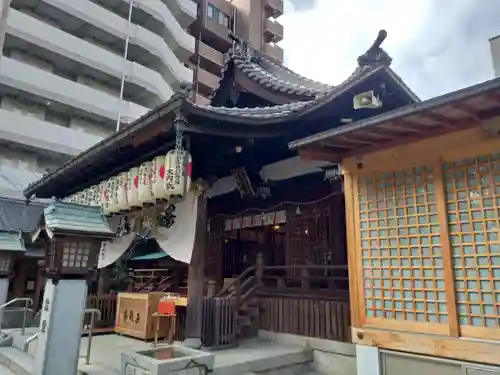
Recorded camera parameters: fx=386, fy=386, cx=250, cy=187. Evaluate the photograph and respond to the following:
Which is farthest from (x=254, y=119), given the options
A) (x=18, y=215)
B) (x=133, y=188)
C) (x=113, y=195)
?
(x=18, y=215)

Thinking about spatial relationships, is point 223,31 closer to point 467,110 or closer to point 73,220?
point 73,220

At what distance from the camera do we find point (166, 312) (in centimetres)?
823

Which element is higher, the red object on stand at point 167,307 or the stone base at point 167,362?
the red object on stand at point 167,307

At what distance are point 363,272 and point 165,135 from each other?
467 centimetres

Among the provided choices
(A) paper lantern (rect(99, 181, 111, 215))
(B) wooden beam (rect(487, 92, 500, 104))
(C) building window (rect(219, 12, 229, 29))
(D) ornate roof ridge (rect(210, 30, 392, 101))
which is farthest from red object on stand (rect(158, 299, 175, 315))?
(C) building window (rect(219, 12, 229, 29))

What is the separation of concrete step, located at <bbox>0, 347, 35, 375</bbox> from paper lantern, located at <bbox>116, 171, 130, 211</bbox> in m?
3.54

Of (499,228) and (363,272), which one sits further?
(363,272)

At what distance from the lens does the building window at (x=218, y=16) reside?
142 feet

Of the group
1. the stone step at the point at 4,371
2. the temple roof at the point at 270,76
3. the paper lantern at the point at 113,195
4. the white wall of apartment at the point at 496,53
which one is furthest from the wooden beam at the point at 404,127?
the stone step at the point at 4,371

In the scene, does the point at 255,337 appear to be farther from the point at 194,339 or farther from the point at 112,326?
the point at 112,326

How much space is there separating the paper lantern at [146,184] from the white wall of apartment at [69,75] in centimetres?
1733

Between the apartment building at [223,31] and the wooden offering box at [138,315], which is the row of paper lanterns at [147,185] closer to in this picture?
the wooden offering box at [138,315]

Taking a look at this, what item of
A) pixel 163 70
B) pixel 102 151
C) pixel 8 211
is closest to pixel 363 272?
pixel 102 151

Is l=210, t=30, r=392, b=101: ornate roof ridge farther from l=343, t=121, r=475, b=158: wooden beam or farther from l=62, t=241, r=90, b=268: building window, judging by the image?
l=62, t=241, r=90, b=268: building window
